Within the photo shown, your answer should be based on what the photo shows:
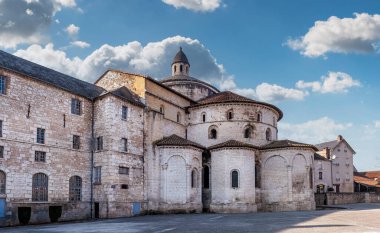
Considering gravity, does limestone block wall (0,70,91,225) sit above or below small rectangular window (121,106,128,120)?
below

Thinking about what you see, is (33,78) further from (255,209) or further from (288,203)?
(288,203)

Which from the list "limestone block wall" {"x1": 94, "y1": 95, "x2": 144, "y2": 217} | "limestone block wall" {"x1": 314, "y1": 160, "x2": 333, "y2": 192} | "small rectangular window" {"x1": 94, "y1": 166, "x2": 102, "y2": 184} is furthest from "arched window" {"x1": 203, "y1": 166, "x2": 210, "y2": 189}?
"limestone block wall" {"x1": 314, "y1": 160, "x2": 333, "y2": 192}

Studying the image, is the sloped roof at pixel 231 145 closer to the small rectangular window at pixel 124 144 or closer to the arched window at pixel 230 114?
the arched window at pixel 230 114

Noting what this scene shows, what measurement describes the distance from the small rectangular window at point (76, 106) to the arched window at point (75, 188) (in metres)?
5.39

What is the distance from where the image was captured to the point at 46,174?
98.6 ft

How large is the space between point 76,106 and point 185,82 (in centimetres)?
2302

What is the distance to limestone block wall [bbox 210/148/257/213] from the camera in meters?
38.8

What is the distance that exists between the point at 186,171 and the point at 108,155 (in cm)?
848

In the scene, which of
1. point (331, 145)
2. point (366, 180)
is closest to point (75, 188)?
A: point (331, 145)

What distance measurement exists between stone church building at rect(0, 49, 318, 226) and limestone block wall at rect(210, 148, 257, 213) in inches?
3.8

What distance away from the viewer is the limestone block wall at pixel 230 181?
3884 centimetres

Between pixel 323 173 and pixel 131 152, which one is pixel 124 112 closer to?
pixel 131 152

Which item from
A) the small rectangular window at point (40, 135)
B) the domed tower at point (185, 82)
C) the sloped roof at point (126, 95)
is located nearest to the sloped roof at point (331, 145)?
the domed tower at point (185, 82)

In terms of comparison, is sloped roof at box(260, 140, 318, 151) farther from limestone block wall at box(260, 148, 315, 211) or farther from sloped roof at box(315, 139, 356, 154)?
sloped roof at box(315, 139, 356, 154)
